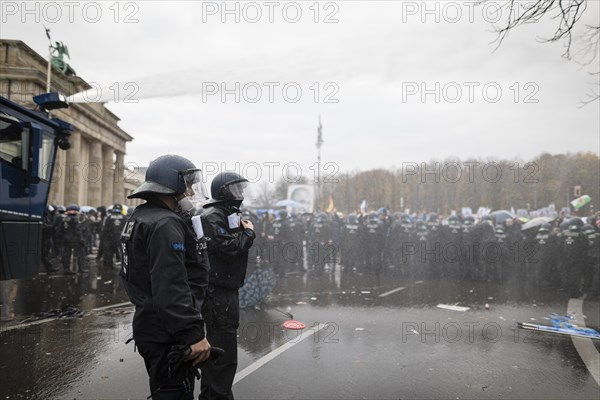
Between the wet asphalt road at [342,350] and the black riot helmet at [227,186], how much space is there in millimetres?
1957

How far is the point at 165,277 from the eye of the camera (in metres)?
2.37

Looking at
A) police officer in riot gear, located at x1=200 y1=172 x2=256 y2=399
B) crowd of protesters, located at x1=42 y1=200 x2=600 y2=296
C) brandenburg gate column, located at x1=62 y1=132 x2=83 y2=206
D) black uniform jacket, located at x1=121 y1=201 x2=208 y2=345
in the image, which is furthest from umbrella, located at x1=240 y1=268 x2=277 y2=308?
brandenburg gate column, located at x1=62 y1=132 x2=83 y2=206

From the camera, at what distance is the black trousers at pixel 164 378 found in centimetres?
250

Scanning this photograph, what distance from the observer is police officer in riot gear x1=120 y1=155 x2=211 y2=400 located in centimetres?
236

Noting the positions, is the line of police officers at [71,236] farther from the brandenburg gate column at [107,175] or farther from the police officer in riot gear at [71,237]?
the brandenburg gate column at [107,175]

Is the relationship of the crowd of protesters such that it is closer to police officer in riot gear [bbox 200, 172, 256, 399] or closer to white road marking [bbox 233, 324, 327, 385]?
white road marking [bbox 233, 324, 327, 385]

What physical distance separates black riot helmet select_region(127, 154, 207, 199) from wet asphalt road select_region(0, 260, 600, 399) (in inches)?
95.8

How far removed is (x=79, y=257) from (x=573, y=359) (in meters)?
12.3

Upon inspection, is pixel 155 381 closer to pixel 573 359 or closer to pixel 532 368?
pixel 532 368

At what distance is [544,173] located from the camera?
161ft

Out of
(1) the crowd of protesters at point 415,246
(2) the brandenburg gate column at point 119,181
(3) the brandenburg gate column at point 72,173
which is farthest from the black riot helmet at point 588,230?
(2) the brandenburg gate column at point 119,181

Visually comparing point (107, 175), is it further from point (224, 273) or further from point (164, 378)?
point (164, 378)

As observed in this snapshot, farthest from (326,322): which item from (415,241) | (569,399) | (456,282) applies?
(415,241)

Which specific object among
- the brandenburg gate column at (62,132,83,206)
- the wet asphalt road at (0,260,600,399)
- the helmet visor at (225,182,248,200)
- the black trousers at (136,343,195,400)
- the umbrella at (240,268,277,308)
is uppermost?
the brandenburg gate column at (62,132,83,206)
